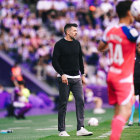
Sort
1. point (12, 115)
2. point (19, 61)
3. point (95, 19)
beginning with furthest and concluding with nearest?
1. point (95, 19)
2. point (19, 61)
3. point (12, 115)

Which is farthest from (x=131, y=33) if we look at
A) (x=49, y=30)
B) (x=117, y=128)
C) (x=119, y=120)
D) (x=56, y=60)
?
(x=49, y=30)

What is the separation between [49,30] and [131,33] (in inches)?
707

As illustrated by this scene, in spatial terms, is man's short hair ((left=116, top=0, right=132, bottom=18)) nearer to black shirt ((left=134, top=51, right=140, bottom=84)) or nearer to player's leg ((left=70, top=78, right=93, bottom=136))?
player's leg ((left=70, top=78, right=93, bottom=136))

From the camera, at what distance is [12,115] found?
14961 millimetres

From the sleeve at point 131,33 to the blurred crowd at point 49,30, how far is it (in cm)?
1346

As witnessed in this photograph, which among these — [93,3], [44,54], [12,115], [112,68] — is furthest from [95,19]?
[112,68]

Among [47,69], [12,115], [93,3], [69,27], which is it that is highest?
[93,3]

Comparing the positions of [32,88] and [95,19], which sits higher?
[95,19]

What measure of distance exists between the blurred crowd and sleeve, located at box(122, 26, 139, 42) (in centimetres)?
1346

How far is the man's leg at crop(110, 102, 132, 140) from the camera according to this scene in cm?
531

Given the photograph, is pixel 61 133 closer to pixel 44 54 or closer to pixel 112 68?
pixel 112 68

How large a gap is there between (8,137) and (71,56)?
7.03 feet

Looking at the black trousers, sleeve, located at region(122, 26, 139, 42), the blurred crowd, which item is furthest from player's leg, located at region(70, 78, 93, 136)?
the blurred crowd

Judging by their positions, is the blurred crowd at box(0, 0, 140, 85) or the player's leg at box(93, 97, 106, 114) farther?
the blurred crowd at box(0, 0, 140, 85)
